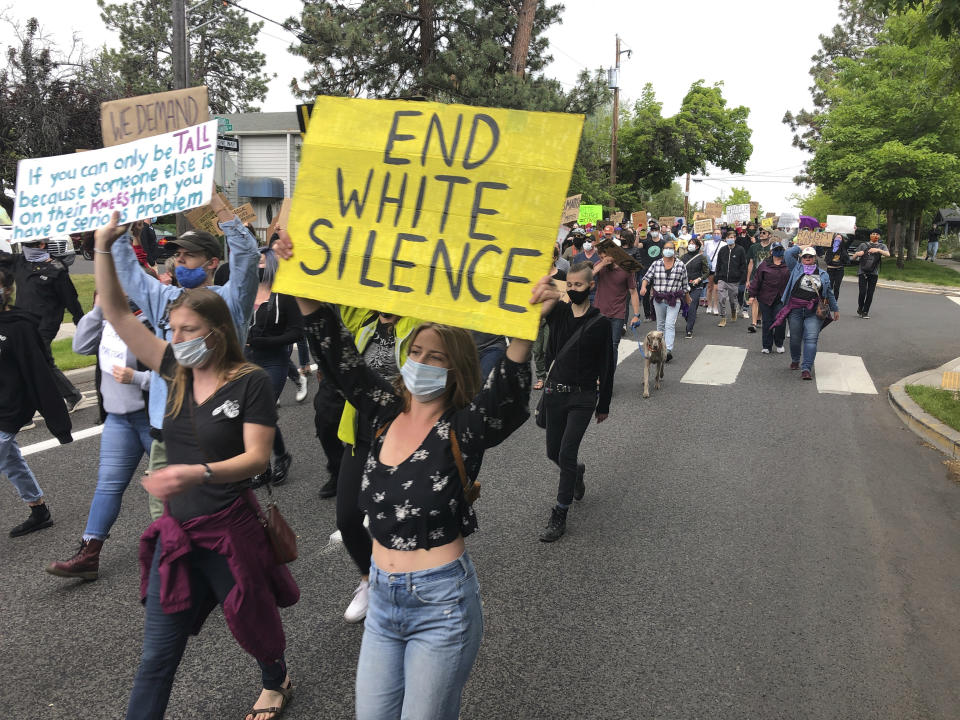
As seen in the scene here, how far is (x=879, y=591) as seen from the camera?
14.6 ft

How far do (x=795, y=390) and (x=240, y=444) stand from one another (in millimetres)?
8839

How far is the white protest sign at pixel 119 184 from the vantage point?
312cm

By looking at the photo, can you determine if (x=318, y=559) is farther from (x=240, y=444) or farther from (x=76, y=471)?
(x=76, y=471)

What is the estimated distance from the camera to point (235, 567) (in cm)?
277

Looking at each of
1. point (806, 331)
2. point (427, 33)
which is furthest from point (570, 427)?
point (427, 33)

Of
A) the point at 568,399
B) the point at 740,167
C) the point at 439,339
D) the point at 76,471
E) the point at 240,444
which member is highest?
the point at 740,167

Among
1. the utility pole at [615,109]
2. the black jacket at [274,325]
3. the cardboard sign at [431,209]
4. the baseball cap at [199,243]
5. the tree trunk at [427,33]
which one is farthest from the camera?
the utility pole at [615,109]

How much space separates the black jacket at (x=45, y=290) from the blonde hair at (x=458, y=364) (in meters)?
6.73

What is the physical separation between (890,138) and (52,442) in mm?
34991

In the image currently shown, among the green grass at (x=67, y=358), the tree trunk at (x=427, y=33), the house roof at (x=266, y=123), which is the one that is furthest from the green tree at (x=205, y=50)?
the green grass at (x=67, y=358)

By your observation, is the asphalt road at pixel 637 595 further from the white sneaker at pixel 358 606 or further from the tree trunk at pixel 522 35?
the tree trunk at pixel 522 35

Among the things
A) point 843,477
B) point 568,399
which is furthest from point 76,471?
point 843,477

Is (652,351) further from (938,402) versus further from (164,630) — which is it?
(164,630)

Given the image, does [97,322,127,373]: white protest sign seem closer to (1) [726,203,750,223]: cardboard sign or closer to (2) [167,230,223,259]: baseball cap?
(2) [167,230,223,259]: baseball cap
